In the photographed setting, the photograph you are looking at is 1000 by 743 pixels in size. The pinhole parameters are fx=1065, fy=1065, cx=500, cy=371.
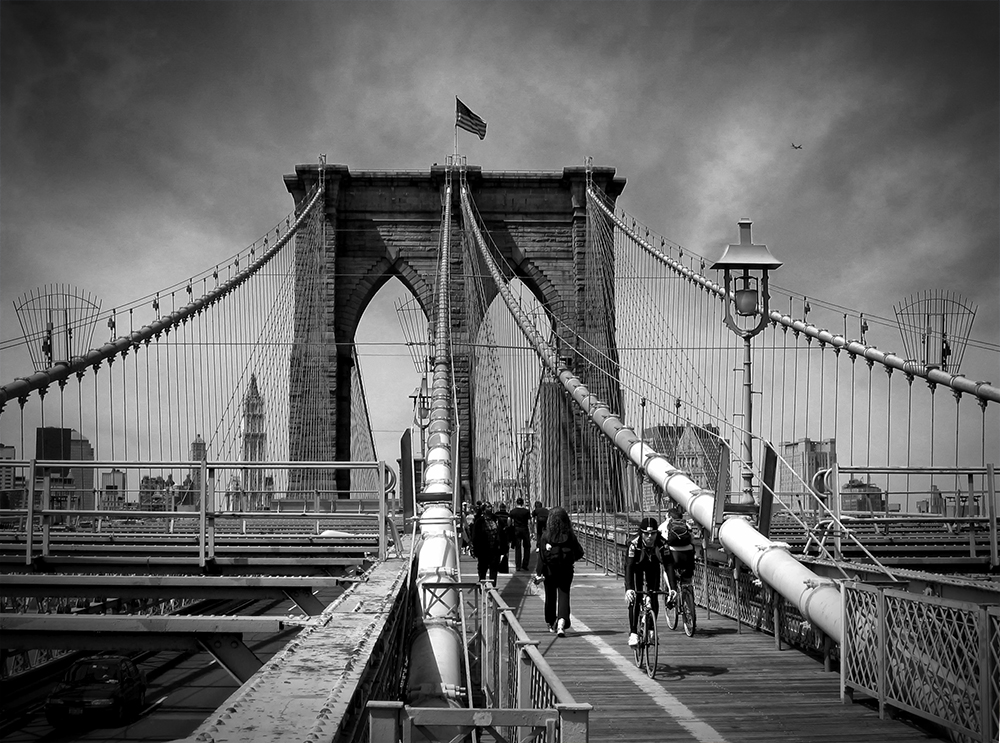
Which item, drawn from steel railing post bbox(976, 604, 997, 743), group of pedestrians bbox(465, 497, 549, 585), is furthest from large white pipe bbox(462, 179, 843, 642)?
steel railing post bbox(976, 604, 997, 743)

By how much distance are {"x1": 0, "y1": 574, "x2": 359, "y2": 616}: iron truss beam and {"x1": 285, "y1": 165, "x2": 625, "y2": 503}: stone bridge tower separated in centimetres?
2790

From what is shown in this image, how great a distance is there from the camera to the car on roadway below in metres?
22.5

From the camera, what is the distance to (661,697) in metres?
7.62

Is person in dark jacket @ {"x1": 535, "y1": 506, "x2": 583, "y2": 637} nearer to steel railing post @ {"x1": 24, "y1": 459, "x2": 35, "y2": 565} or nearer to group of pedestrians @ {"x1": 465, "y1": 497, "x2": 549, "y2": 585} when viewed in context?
group of pedestrians @ {"x1": 465, "y1": 497, "x2": 549, "y2": 585}

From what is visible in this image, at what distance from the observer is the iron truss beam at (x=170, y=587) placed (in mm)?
10102

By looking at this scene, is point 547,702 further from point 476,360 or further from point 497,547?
point 476,360

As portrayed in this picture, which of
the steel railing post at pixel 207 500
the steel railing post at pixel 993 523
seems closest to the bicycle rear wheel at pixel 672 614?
the steel railing post at pixel 993 523

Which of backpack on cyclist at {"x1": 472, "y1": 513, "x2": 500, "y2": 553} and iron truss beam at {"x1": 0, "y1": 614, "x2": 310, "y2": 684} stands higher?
iron truss beam at {"x1": 0, "y1": 614, "x2": 310, "y2": 684}

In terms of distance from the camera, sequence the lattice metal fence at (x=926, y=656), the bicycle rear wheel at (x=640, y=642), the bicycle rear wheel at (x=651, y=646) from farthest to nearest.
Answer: the bicycle rear wheel at (x=640, y=642)
the bicycle rear wheel at (x=651, y=646)
the lattice metal fence at (x=926, y=656)

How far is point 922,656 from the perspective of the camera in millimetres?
6375

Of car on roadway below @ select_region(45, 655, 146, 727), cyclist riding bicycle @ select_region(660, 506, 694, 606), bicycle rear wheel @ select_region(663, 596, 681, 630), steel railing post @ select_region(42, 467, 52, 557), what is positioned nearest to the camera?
cyclist riding bicycle @ select_region(660, 506, 694, 606)

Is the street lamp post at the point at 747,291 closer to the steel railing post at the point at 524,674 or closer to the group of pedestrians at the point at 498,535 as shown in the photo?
the group of pedestrians at the point at 498,535

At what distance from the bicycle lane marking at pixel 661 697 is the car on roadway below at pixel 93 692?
15790 millimetres

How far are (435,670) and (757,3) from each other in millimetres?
6972
